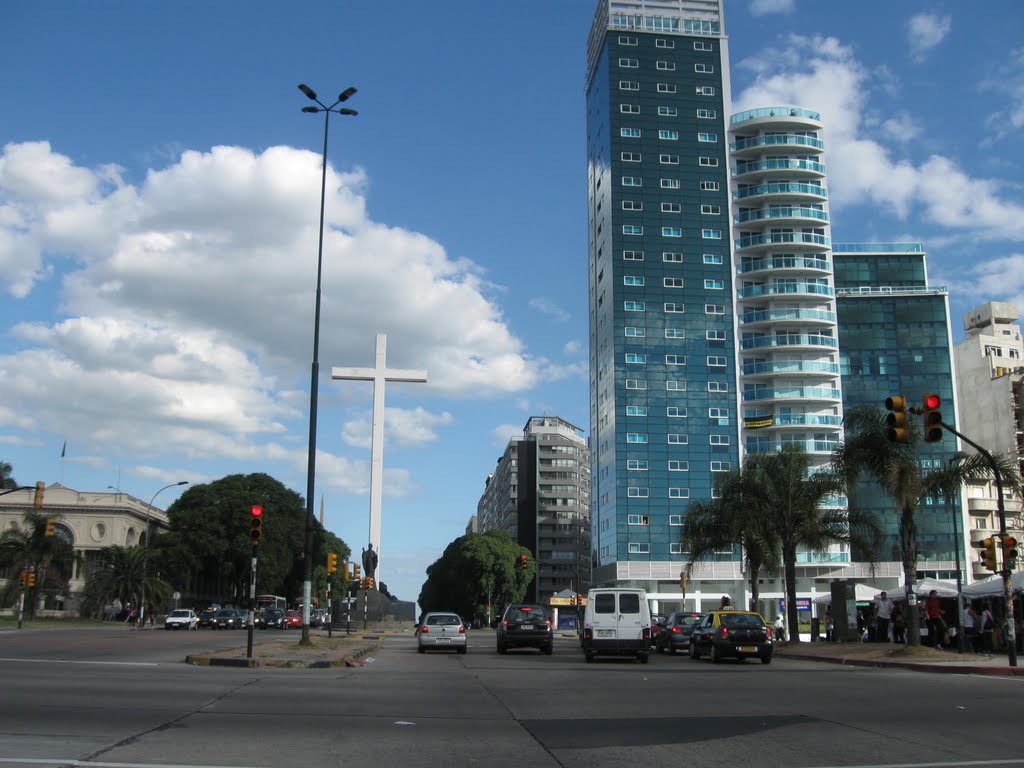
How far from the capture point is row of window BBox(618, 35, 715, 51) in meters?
103

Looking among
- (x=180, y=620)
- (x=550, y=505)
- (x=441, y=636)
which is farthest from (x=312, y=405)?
(x=550, y=505)

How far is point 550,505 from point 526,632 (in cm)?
11580

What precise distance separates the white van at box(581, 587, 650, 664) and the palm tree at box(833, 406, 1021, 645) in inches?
308

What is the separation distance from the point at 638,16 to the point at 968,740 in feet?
344

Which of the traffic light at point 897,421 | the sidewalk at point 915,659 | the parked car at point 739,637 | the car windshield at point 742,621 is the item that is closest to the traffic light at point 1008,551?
the sidewalk at point 915,659

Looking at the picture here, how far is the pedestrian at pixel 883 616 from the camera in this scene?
35344mm

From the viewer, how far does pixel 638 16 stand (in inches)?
4119

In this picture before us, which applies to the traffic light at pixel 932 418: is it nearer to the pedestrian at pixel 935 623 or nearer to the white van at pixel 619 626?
the white van at pixel 619 626

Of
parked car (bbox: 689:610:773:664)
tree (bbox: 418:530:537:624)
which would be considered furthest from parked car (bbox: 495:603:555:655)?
tree (bbox: 418:530:537:624)

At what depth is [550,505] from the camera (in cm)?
14838

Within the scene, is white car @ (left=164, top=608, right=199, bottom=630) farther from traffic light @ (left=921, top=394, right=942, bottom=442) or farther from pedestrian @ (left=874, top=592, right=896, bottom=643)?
traffic light @ (left=921, top=394, right=942, bottom=442)

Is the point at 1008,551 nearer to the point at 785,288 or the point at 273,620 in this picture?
the point at 273,620

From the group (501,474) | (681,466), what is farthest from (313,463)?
(501,474)

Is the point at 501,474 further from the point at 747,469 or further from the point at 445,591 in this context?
the point at 747,469
